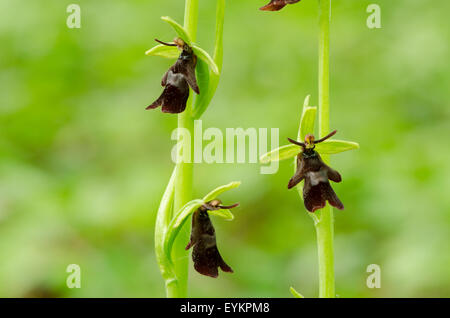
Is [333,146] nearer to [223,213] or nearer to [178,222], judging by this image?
[223,213]

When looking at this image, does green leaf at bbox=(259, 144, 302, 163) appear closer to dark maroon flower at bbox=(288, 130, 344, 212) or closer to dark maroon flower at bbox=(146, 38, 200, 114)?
dark maroon flower at bbox=(288, 130, 344, 212)

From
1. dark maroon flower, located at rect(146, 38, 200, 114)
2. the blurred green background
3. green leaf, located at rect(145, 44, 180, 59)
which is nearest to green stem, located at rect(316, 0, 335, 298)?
dark maroon flower, located at rect(146, 38, 200, 114)

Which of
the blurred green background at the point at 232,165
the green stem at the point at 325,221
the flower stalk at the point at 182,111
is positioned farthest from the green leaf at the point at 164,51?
the blurred green background at the point at 232,165

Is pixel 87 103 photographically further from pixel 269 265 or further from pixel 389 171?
pixel 389 171

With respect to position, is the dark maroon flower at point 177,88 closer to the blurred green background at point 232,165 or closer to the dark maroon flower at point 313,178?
the dark maroon flower at point 313,178

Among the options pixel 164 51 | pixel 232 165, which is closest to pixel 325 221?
pixel 164 51

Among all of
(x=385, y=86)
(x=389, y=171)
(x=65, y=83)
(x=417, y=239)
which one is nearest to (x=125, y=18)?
(x=65, y=83)
